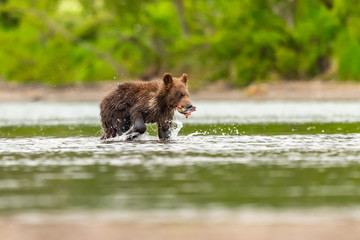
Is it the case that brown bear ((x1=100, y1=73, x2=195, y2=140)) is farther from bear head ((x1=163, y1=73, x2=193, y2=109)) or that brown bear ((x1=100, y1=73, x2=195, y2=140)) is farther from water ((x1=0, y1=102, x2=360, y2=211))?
water ((x1=0, y1=102, x2=360, y2=211))

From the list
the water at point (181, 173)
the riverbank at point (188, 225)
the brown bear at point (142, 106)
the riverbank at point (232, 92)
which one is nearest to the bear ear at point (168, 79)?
the brown bear at point (142, 106)

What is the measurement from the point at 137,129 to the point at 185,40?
4338cm

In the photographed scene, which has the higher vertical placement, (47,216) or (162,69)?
(162,69)

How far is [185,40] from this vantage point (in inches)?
2292

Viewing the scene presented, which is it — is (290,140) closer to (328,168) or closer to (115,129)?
(115,129)

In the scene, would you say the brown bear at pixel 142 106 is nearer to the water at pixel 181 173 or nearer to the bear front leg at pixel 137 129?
the bear front leg at pixel 137 129

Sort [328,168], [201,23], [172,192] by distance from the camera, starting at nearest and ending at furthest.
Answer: [172,192] → [328,168] → [201,23]

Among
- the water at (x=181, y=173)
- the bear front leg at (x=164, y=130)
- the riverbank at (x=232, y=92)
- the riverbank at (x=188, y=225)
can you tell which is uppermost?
the riverbank at (x=232, y=92)

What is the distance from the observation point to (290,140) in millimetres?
15438

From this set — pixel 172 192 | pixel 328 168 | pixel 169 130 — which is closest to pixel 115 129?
pixel 169 130

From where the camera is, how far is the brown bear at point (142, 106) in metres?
15.2

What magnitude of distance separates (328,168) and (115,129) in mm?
5949

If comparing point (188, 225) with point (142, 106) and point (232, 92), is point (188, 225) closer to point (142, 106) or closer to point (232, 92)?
point (142, 106)

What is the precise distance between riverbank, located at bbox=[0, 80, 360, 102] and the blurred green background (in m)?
0.82
